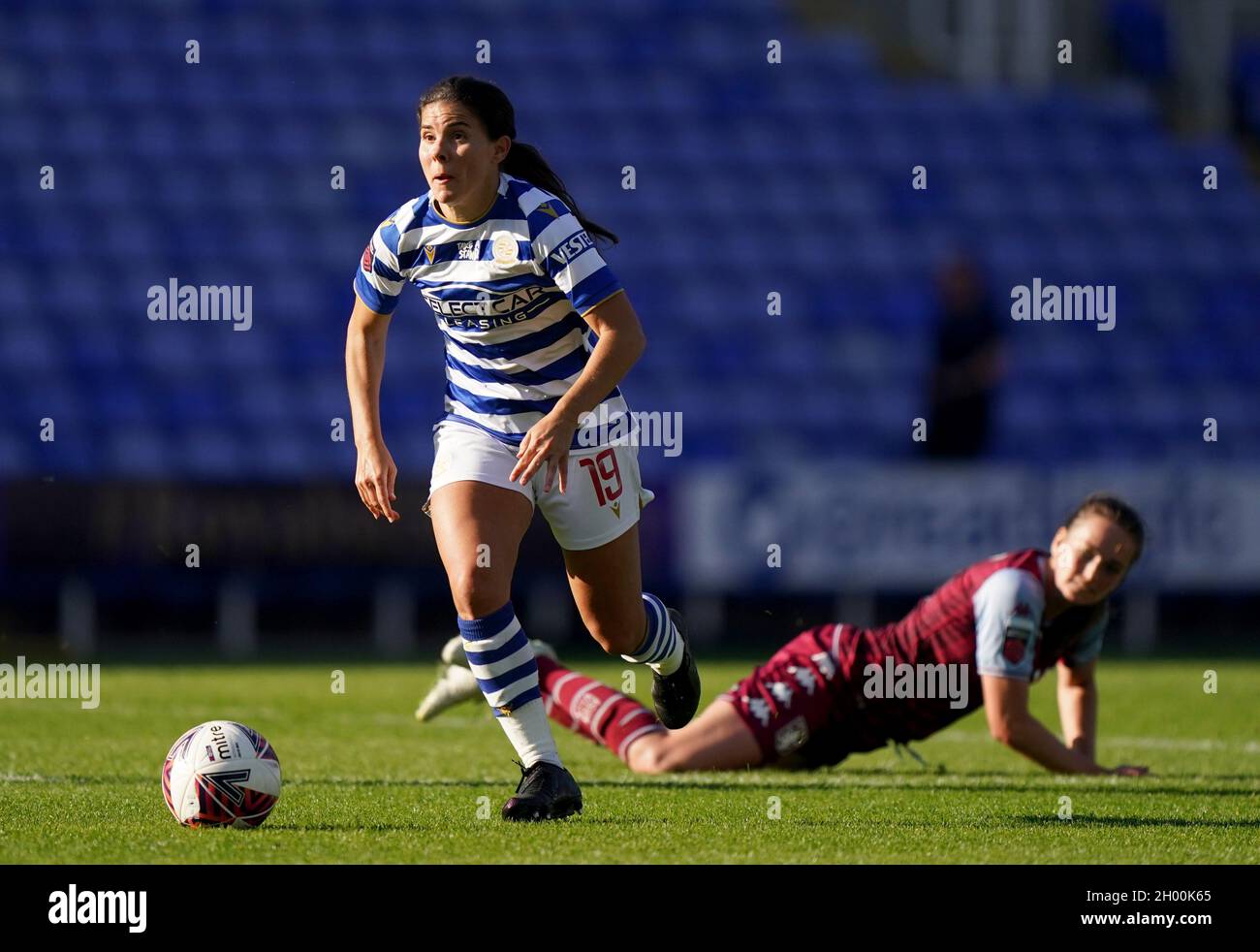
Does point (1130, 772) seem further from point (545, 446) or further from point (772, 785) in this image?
point (545, 446)

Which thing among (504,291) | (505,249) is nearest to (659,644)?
(504,291)

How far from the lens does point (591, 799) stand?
5316 millimetres

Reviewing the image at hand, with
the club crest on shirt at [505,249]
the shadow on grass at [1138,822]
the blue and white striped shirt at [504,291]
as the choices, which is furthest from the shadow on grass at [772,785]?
the club crest on shirt at [505,249]

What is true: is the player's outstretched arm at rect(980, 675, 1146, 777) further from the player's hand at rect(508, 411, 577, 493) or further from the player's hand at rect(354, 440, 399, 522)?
the player's hand at rect(354, 440, 399, 522)

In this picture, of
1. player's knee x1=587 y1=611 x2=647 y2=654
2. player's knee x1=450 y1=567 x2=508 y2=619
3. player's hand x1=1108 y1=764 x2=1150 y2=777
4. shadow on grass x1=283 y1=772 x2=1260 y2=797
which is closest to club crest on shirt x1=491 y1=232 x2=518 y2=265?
player's knee x1=450 y1=567 x2=508 y2=619

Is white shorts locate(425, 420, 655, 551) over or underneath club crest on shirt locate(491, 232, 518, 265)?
underneath

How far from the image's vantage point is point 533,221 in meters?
4.97

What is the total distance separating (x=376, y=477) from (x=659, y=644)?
1050 mm

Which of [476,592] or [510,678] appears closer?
[476,592]

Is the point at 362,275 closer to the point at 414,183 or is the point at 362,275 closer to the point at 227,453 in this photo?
the point at 227,453

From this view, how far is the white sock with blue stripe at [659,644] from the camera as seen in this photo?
5550 millimetres

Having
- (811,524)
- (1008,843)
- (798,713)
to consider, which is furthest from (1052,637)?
(811,524)

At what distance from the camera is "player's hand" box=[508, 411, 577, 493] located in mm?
4750
